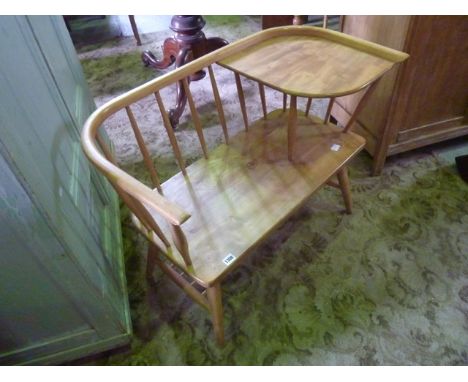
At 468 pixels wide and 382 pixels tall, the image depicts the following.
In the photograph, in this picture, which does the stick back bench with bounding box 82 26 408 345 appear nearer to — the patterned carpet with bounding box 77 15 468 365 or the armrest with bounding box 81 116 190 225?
the armrest with bounding box 81 116 190 225

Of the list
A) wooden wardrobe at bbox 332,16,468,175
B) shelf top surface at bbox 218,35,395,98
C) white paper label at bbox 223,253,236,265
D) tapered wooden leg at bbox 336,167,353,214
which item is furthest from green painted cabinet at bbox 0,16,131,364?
wooden wardrobe at bbox 332,16,468,175

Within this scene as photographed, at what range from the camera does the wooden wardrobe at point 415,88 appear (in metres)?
1.22

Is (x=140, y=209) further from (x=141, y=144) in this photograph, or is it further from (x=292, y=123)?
(x=292, y=123)

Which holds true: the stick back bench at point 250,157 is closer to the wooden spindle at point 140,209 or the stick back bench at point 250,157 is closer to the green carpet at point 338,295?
the wooden spindle at point 140,209

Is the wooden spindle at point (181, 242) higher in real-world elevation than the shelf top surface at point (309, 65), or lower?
lower

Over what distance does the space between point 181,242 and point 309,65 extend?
67 cm

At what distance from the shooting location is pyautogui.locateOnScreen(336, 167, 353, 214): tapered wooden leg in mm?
1335

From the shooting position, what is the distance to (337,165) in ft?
3.69

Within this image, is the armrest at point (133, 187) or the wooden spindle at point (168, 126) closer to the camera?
the armrest at point (133, 187)

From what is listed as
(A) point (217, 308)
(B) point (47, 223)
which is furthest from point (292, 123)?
(B) point (47, 223)

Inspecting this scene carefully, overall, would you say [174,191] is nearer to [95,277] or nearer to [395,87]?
[95,277]

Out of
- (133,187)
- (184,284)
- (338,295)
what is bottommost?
(338,295)

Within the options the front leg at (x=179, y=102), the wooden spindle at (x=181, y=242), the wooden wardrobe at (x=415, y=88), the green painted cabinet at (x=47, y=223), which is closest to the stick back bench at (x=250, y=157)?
the wooden spindle at (x=181, y=242)

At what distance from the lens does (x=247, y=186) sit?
1.09 meters
